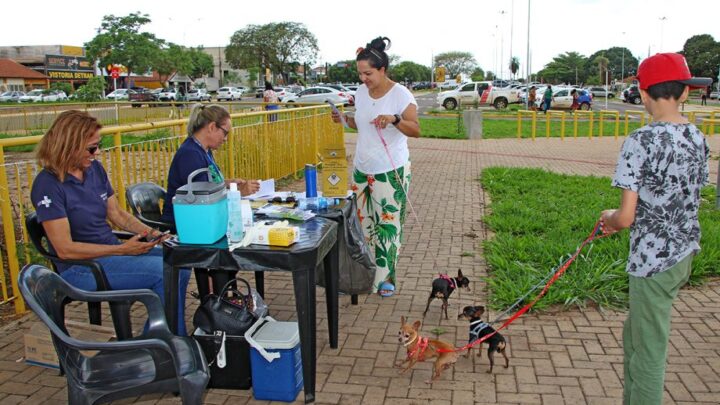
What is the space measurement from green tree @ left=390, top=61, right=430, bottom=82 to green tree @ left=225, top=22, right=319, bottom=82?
22.2 m

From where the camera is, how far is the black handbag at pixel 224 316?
3.46 metres

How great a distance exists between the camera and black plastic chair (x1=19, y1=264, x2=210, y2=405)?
2635 millimetres

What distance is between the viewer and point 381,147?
4852 millimetres

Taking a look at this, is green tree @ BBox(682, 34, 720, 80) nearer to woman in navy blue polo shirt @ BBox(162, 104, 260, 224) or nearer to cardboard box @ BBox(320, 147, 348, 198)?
cardboard box @ BBox(320, 147, 348, 198)

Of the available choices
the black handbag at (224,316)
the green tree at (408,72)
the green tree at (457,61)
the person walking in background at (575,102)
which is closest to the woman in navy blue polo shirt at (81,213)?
the black handbag at (224,316)

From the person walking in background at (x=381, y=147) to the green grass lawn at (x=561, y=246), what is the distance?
1.08 meters

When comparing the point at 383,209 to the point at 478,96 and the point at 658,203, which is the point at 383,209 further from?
the point at 478,96

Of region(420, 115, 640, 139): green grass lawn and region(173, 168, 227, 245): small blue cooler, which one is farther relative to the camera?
region(420, 115, 640, 139): green grass lawn

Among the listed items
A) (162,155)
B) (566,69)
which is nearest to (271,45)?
(566,69)

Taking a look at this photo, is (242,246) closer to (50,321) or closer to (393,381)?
(50,321)

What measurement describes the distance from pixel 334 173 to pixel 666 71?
2.41 m

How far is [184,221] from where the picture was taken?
3262 mm

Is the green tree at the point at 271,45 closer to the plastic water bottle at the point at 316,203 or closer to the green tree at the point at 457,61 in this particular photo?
the green tree at the point at 457,61

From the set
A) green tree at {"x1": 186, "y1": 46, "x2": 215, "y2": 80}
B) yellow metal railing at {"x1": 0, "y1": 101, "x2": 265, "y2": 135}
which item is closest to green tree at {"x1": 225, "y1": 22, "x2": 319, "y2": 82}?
green tree at {"x1": 186, "y1": 46, "x2": 215, "y2": 80}
